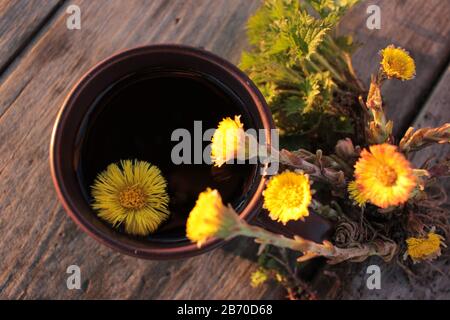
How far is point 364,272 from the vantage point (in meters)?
0.71

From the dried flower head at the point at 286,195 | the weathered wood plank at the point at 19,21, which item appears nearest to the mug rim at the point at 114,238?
the dried flower head at the point at 286,195

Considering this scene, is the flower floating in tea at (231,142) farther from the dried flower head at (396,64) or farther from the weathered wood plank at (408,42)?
the weathered wood plank at (408,42)

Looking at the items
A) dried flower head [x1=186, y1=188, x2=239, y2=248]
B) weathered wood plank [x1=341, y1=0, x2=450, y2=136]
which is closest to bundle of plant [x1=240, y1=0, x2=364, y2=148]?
weathered wood plank [x1=341, y1=0, x2=450, y2=136]

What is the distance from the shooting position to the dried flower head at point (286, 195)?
19.3 inches

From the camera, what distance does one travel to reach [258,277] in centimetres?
72

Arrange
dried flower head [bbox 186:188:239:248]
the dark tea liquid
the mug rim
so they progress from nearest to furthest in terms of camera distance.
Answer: dried flower head [bbox 186:188:239:248], the mug rim, the dark tea liquid

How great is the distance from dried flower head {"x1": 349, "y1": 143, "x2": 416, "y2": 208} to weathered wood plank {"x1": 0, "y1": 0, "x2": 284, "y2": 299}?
0.96ft

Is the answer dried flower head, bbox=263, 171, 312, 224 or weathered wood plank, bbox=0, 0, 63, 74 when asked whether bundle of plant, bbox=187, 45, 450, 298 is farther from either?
weathered wood plank, bbox=0, 0, 63, 74

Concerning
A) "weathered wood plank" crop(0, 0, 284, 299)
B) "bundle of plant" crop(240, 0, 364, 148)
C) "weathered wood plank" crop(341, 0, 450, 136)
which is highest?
"weathered wood plank" crop(341, 0, 450, 136)

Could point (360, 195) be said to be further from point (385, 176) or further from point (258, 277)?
point (258, 277)

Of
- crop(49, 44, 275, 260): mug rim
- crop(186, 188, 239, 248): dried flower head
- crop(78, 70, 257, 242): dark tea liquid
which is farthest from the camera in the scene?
crop(78, 70, 257, 242): dark tea liquid

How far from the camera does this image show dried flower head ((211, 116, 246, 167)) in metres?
0.48

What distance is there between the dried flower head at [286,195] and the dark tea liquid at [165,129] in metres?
0.13

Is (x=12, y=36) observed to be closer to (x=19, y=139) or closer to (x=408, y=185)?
(x=19, y=139)
